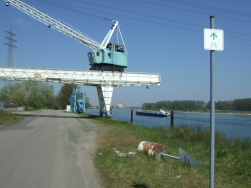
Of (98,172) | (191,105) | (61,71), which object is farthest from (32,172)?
(191,105)

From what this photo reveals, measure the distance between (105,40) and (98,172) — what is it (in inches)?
1353

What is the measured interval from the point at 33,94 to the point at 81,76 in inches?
2658

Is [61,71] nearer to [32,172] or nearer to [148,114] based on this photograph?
[32,172]

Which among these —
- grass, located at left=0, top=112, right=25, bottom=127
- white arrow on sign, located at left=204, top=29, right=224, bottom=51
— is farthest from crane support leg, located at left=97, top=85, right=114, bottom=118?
white arrow on sign, located at left=204, top=29, right=224, bottom=51

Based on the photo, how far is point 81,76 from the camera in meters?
33.1

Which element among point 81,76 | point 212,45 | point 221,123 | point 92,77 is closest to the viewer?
point 212,45

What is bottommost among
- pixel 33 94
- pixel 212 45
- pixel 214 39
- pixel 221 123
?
pixel 221 123

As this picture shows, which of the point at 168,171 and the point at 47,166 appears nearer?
the point at 168,171

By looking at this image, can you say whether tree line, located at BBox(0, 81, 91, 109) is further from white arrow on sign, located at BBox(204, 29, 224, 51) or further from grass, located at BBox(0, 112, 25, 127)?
white arrow on sign, located at BBox(204, 29, 224, 51)

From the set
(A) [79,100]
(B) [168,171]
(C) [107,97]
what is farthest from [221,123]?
(A) [79,100]

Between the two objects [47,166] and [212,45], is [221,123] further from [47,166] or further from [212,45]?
[212,45]

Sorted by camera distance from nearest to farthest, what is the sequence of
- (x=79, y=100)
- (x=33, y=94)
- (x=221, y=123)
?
(x=221, y=123) < (x=79, y=100) < (x=33, y=94)

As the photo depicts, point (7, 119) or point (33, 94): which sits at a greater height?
point (33, 94)

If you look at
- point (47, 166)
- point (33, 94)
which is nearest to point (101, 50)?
point (47, 166)
